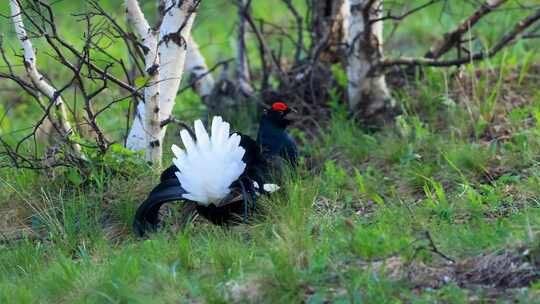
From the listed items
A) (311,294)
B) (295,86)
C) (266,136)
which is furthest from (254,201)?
(295,86)

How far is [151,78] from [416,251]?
1923mm

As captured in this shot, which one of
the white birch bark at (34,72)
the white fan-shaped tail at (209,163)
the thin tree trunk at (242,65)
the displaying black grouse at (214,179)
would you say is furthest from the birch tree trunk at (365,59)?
the white birch bark at (34,72)

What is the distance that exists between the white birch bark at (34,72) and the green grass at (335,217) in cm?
24

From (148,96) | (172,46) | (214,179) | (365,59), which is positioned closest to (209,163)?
(214,179)

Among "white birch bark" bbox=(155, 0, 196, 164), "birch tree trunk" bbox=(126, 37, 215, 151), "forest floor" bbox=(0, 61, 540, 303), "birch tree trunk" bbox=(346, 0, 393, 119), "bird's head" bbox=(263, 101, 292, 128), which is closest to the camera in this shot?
"forest floor" bbox=(0, 61, 540, 303)

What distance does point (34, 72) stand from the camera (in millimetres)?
4961

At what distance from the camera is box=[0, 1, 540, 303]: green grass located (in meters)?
3.63

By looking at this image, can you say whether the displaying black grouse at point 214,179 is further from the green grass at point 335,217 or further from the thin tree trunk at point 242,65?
the thin tree trunk at point 242,65

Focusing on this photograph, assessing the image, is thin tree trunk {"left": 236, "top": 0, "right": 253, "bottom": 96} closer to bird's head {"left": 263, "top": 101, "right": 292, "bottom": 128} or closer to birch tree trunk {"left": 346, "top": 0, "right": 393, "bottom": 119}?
birch tree trunk {"left": 346, "top": 0, "right": 393, "bottom": 119}

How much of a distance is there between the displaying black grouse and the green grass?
4.4 inches

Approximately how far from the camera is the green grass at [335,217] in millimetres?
3631

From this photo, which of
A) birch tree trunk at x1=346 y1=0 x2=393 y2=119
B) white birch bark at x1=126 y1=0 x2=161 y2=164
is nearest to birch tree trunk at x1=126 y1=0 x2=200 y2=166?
white birch bark at x1=126 y1=0 x2=161 y2=164

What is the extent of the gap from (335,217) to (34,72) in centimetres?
184

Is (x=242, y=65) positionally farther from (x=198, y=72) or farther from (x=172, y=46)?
(x=172, y=46)
